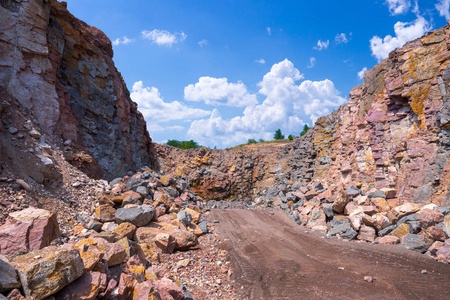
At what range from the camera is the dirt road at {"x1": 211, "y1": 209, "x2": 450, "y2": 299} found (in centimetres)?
576

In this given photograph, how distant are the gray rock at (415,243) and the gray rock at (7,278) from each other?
10789mm

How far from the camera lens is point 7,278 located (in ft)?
8.82

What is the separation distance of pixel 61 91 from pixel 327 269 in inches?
552

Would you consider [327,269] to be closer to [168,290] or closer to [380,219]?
[380,219]

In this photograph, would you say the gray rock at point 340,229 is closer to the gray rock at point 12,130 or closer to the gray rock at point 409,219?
the gray rock at point 409,219

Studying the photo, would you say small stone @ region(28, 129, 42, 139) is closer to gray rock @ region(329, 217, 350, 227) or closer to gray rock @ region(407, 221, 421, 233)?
gray rock @ region(329, 217, 350, 227)

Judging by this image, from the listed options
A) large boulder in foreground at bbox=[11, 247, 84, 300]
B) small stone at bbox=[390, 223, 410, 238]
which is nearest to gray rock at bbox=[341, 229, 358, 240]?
small stone at bbox=[390, 223, 410, 238]

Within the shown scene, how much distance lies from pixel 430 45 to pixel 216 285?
49.8 feet

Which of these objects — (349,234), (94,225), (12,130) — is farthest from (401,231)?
(12,130)

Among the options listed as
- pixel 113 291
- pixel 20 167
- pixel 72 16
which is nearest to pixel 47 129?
pixel 20 167

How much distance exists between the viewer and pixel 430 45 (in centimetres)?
1191

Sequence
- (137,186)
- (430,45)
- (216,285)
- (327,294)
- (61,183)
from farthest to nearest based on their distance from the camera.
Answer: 1. (430,45)
2. (137,186)
3. (61,183)
4. (216,285)
5. (327,294)

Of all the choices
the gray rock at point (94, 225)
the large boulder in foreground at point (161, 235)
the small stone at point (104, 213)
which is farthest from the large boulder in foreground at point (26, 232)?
the large boulder in foreground at point (161, 235)

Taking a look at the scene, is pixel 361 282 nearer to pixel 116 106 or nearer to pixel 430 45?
pixel 430 45
